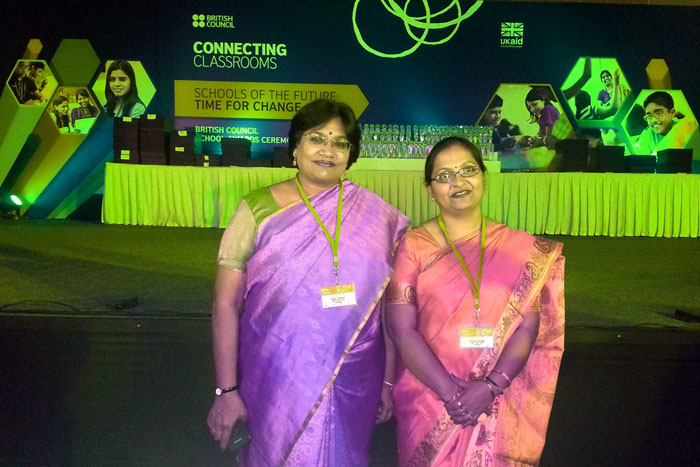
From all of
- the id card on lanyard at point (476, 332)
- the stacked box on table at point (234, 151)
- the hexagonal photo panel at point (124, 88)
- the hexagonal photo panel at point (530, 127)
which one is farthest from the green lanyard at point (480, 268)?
the hexagonal photo panel at point (124, 88)

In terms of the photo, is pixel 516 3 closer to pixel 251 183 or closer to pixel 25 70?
pixel 251 183

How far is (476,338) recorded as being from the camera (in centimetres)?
135

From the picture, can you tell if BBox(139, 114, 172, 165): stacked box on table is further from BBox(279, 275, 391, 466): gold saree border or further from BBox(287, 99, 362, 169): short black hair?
BBox(279, 275, 391, 466): gold saree border

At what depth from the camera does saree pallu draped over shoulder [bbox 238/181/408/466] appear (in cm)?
133

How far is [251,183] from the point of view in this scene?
593cm

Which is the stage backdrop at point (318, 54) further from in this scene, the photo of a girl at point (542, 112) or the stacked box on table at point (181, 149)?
the stacked box on table at point (181, 149)

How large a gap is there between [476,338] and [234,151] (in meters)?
5.16

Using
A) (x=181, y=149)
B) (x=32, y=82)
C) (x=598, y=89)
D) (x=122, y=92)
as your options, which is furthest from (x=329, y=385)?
(x=32, y=82)

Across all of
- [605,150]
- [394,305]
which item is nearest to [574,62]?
[605,150]

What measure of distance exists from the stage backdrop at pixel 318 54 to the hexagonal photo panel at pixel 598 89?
3 centimetres

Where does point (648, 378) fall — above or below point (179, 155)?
below

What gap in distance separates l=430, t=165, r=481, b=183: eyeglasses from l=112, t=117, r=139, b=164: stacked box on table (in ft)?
17.8

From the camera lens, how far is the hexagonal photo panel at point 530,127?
7797 mm

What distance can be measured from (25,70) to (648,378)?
866cm
